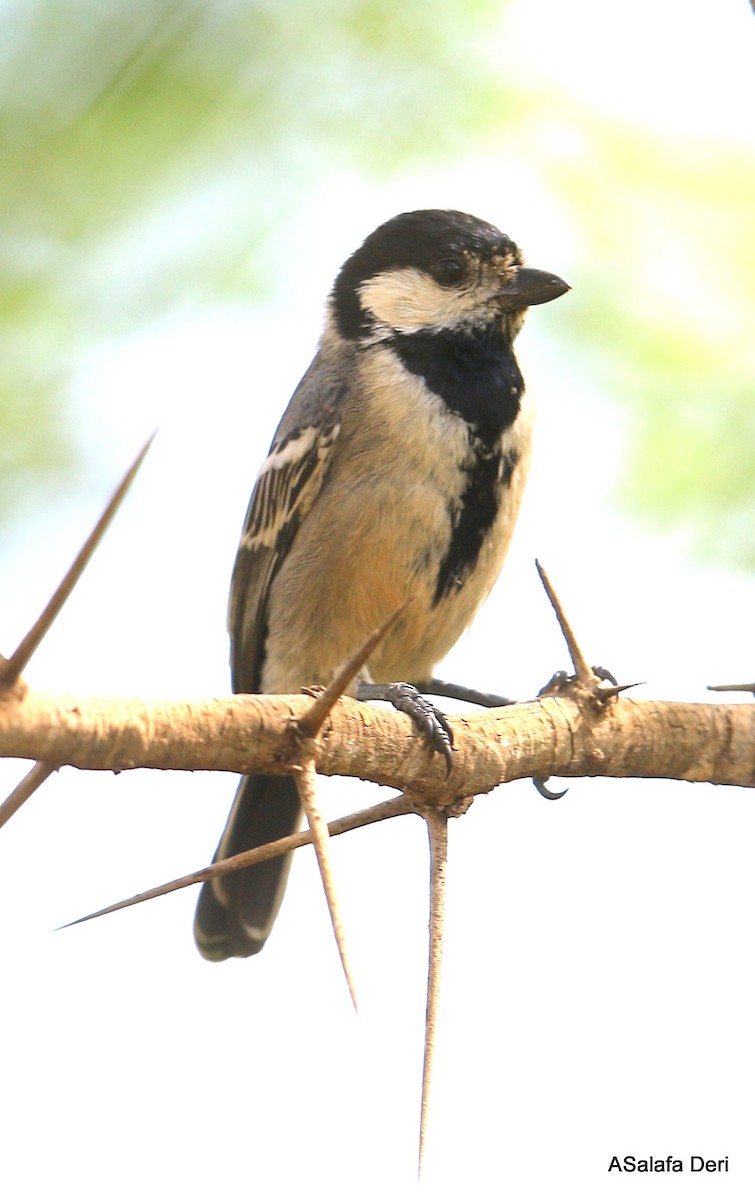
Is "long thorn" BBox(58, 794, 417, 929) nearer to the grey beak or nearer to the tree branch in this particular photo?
the tree branch

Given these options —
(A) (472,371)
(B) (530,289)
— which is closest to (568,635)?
(A) (472,371)

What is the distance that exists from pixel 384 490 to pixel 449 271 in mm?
1064

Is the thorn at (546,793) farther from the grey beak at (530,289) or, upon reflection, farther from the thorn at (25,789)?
the thorn at (25,789)

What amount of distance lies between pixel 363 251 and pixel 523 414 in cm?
115

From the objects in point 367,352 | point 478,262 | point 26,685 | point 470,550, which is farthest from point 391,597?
point 26,685

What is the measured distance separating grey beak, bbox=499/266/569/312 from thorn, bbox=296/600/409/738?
2.64 meters

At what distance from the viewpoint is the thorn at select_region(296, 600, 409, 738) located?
189 cm

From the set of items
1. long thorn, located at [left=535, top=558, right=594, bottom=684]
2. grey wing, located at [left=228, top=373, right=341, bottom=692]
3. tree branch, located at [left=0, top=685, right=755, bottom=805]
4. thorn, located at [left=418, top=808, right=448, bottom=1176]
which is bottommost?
thorn, located at [left=418, top=808, right=448, bottom=1176]

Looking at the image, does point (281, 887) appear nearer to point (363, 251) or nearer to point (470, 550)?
point (470, 550)

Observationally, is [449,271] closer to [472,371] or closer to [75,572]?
[472,371]

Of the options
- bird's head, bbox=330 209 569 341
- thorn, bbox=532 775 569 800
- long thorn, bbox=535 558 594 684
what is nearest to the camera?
long thorn, bbox=535 558 594 684

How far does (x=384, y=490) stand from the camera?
4402mm

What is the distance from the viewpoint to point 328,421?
4676 millimetres

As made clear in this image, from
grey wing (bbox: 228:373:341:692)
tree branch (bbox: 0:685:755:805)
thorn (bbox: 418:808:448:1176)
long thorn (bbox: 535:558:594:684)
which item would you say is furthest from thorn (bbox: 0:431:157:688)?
grey wing (bbox: 228:373:341:692)
